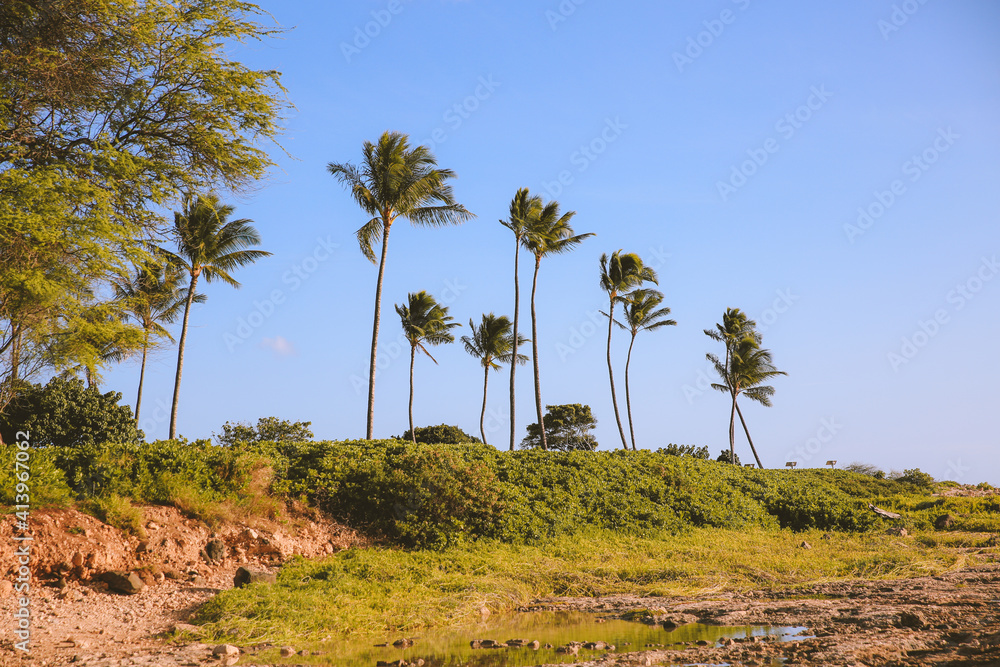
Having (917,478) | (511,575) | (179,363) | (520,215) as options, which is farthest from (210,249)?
(917,478)

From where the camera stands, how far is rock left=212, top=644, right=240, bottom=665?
7561 millimetres

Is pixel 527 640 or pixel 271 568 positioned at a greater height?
pixel 271 568

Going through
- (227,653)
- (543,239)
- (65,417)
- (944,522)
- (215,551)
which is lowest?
(227,653)

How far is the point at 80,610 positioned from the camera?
350 inches

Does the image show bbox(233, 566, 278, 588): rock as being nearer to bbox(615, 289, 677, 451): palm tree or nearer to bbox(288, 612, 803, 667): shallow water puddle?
bbox(288, 612, 803, 667): shallow water puddle

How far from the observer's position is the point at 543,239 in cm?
3266

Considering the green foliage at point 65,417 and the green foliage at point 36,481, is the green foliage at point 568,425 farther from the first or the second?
the green foliage at point 36,481

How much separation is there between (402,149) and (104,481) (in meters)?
17.6

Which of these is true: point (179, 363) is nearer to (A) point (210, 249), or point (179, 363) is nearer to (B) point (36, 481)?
(A) point (210, 249)

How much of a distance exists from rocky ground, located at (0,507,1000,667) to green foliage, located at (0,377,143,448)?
42.1ft

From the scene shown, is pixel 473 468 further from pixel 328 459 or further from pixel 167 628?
pixel 167 628

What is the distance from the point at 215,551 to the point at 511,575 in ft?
16.7

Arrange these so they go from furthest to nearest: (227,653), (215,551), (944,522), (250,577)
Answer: (944,522), (215,551), (250,577), (227,653)

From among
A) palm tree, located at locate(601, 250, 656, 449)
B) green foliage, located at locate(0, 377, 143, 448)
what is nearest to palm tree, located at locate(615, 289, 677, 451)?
palm tree, located at locate(601, 250, 656, 449)
